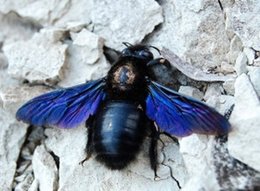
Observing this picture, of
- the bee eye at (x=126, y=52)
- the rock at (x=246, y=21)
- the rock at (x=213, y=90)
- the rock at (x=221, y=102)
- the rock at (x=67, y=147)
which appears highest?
the rock at (x=246, y=21)

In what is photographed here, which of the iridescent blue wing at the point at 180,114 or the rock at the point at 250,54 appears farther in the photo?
the rock at the point at 250,54

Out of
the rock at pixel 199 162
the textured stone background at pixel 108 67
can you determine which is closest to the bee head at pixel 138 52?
the textured stone background at pixel 108 67

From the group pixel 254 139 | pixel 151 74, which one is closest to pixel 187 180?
pixel 254 139

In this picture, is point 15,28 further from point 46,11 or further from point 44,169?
point 44,169

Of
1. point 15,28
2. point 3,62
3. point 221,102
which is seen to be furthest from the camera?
point 15,28

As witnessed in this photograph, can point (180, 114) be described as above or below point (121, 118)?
above

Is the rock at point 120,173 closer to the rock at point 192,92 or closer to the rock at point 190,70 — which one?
the rock at point 192,92

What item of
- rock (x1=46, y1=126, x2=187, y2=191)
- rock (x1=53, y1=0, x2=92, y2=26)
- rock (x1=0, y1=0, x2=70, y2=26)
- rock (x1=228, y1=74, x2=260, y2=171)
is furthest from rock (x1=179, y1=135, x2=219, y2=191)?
rock (x1=0, y1=0, x2=70, y2=26)

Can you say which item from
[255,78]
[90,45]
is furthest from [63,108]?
[255,78]

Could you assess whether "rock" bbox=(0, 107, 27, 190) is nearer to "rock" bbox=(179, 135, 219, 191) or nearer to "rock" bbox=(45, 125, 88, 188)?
"rock" bbox=(45, 125, 88, 188)
